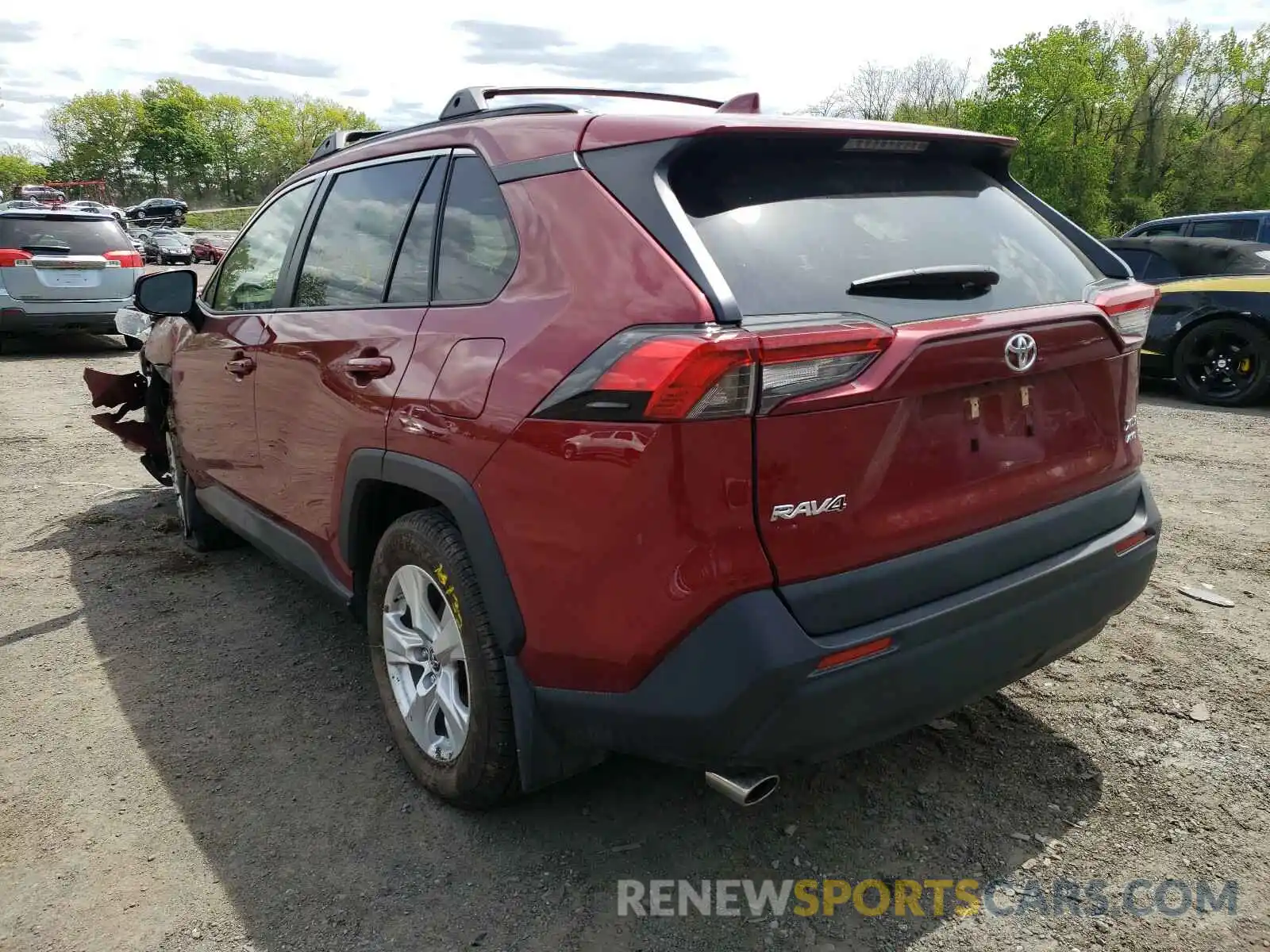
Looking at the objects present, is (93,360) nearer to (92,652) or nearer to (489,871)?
(92,652)

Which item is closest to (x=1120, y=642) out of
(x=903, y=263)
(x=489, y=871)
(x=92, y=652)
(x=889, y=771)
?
(x=889, y=771)

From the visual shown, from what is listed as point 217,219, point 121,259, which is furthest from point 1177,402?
point 217,219

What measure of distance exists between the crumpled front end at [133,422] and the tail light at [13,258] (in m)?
6.89

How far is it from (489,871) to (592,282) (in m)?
1.51

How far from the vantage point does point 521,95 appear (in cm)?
295

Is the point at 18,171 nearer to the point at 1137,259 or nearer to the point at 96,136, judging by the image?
the point at 96,136

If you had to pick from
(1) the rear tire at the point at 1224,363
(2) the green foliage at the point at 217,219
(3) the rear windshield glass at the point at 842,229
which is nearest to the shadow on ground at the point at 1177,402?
(1) the rear tire at the point at 1224,363

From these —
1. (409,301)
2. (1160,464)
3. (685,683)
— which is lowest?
(1160,464)

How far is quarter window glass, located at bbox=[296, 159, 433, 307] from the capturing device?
2904 mm

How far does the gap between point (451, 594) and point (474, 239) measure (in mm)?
932

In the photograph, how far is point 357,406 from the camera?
110 inches

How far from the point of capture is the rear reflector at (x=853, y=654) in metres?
1.93

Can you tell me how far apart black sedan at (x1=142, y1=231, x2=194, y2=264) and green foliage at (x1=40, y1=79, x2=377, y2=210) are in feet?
189

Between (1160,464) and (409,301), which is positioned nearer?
(409,301)
